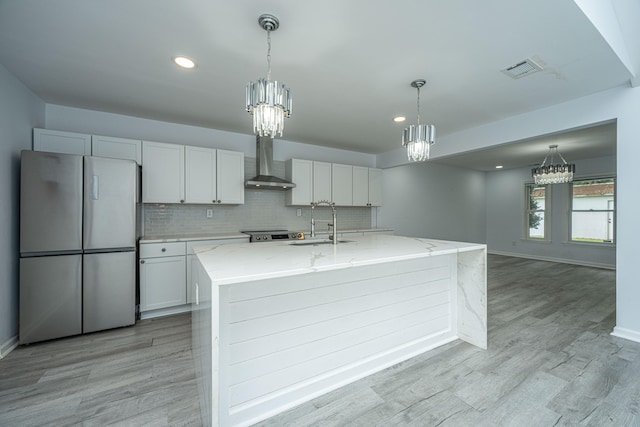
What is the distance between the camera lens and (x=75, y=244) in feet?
8.69

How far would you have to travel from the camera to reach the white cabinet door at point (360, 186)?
5200mm

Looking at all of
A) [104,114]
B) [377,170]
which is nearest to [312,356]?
[104,114]

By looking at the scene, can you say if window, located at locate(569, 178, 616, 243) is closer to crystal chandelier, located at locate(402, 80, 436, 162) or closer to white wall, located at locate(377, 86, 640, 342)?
white wall, located at locate(377, 86, 640, 342)

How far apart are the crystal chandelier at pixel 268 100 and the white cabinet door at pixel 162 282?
2.33 meters

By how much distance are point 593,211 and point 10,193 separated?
9.98m

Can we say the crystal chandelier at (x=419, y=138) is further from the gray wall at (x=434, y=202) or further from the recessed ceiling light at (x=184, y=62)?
the gray wall at (x=434, y=202)

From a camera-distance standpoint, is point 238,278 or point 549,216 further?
point 549,216

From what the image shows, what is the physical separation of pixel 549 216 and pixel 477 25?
23.9ft

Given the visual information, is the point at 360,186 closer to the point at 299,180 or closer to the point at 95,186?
the point at 299,180

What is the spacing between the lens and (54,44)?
2.02 metres

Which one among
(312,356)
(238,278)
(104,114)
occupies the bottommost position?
(312,356)

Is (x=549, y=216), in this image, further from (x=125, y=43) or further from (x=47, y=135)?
(x=47, y=135)

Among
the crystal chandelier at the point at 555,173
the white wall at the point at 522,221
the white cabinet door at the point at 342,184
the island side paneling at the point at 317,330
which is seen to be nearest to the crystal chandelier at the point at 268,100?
the island side paneling at the point at 317,330

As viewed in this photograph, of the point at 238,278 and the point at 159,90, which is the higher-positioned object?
the point at 159,90
